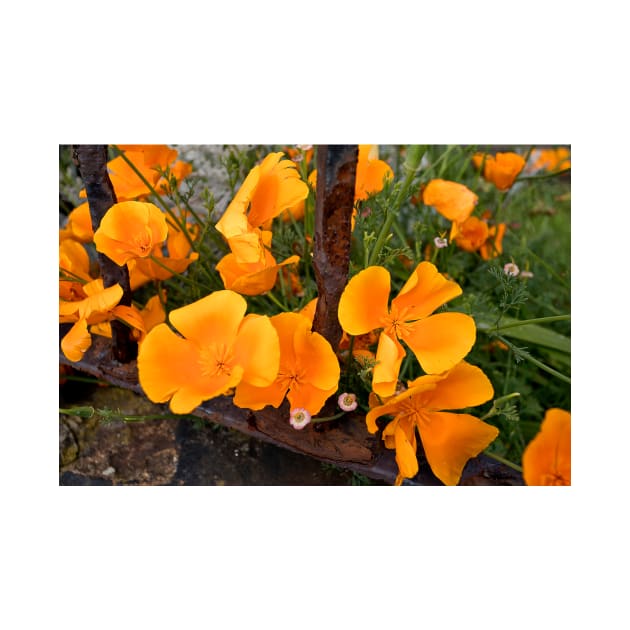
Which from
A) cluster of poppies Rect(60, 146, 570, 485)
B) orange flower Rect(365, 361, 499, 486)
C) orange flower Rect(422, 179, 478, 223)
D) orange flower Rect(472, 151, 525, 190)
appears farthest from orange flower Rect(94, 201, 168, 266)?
orange flower Rect(472, 151, 525, 190)

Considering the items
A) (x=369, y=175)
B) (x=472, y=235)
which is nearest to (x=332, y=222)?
(x=369, y=175)

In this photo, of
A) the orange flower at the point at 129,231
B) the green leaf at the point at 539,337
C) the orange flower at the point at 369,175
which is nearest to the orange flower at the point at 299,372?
the orange flower at the point at 129,231

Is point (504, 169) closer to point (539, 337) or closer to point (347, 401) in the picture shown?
point (539, 337)

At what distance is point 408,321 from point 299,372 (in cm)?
20

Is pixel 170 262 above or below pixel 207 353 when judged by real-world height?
above

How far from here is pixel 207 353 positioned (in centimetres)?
87

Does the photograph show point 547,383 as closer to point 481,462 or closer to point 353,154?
point 481,462

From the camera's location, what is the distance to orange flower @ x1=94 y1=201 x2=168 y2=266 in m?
0.97

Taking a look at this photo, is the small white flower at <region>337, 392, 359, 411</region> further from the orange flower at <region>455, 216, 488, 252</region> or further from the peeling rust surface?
the orange flower at <region>455, 216, 488, 252</region>

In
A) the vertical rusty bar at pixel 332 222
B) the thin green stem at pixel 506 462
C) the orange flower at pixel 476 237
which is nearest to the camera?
the vertical rusty bar at pixel 332 222

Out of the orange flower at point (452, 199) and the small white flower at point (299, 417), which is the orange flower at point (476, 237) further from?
the small white flower at point (299, 417)

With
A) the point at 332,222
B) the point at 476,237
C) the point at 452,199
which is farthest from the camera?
the point at 476,237

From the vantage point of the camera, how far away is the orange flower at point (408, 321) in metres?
0.85
